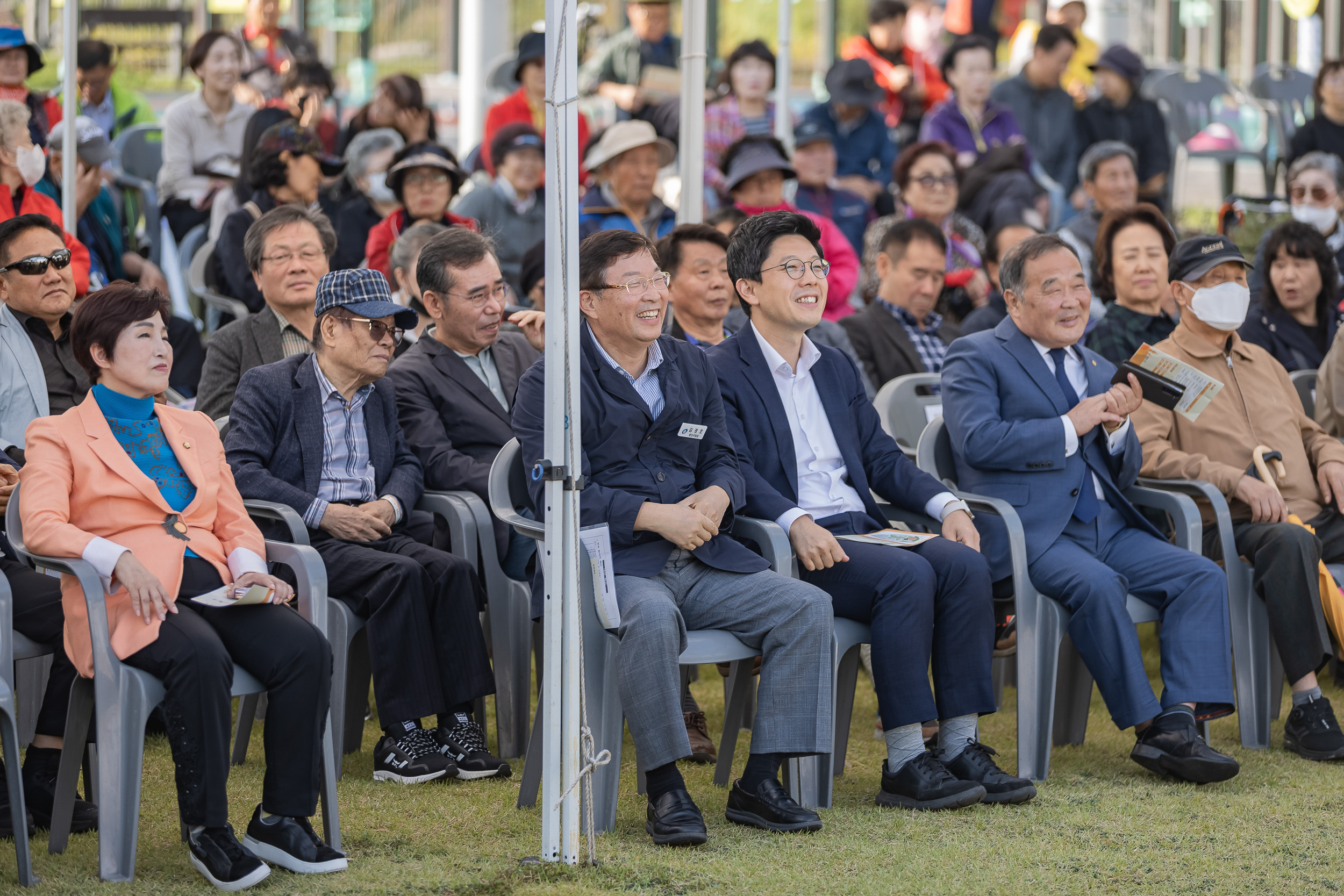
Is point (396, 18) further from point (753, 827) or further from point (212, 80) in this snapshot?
point (753, 827)

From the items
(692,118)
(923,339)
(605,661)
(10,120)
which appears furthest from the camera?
(923,339)

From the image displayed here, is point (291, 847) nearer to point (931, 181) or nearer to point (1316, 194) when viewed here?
point (931, 181)

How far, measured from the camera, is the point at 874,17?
1077 centimetres

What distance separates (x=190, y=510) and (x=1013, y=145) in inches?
242

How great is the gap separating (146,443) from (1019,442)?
232cm

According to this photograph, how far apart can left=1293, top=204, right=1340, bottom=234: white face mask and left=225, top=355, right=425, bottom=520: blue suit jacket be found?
15.5ft

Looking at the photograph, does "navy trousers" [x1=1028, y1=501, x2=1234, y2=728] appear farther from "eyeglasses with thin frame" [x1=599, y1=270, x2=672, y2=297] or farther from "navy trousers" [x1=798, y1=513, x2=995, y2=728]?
"eyeglasses with thin frame" [x1=599, y1=270, x2=672, y2=297]

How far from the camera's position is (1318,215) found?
7082 mm

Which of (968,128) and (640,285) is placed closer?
(640,285)

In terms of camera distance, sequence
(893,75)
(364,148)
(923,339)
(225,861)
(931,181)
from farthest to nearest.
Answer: (893,75) < (931,181) < (364,148) < (923,339) < (225,861)

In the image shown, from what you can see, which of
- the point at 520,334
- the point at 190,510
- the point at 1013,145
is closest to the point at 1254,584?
the point at 520,334

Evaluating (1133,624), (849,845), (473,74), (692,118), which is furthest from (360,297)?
(473,74)

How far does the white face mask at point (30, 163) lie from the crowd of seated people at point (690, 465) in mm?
15

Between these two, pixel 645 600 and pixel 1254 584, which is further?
pixel 1254 584
